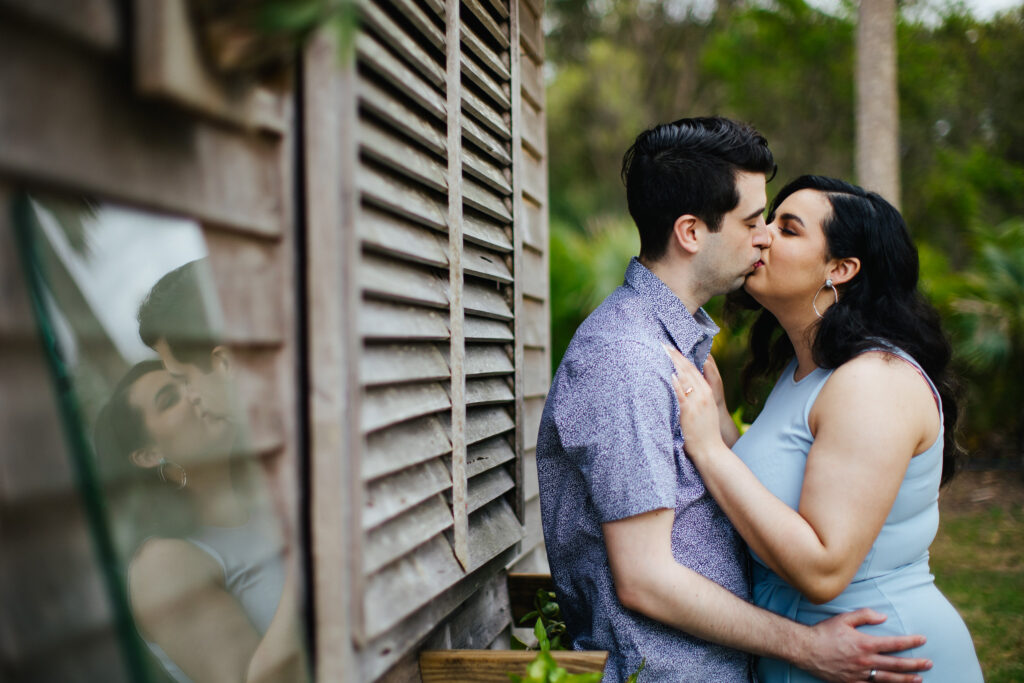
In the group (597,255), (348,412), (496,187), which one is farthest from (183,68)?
(597,255)

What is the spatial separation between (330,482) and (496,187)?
132 centimetres

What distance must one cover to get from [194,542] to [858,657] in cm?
166

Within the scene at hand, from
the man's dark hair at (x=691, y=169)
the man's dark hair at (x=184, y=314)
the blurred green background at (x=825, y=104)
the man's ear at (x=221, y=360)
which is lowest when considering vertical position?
the man's ear at (x=221, y=360)

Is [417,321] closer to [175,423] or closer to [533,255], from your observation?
[175,423]

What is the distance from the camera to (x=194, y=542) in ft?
3.87

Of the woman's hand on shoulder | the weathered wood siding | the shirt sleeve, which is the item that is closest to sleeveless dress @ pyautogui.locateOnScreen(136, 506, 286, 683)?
the weathered wood siding

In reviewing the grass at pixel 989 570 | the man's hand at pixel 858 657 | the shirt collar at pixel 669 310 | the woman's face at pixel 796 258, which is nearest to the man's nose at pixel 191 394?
the shirt collar at pixel 669 310

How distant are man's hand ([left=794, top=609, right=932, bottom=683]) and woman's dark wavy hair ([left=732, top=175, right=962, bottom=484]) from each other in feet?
2.33

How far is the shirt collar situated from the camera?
2242 mm

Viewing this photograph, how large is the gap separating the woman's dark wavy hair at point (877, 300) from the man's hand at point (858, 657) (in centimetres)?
71

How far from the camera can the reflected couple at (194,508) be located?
1083mm

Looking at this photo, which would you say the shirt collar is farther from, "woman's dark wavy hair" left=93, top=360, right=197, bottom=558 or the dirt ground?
the dirt ground

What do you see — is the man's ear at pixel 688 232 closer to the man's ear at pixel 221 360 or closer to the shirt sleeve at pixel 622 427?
the shirt sleeve at pixel 622 427

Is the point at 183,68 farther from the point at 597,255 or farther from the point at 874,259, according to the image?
the point at 597,255
